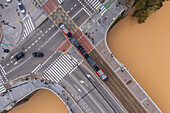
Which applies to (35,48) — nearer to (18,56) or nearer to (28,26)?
(18,56)

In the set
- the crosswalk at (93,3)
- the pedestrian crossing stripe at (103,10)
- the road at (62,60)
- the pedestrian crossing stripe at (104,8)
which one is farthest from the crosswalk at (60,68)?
the crosswalk at (93,3)

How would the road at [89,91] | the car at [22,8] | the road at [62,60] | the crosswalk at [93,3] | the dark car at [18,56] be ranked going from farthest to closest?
the crosswalk at [93,3] → the car at [22,8] → the road at [62,60] → the dark car at [18,56] → the road at [89,91]

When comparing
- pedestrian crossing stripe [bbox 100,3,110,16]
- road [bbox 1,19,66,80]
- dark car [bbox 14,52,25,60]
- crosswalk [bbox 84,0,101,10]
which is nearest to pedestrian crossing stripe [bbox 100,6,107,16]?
pedestrian crossing stripe [bbox 100,3,110,16]

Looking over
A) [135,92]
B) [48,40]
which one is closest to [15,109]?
[48,40]

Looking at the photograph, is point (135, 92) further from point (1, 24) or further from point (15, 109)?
point (1, 24)

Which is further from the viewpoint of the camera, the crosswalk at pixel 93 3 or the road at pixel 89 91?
the crosswalk at pixel 93 3

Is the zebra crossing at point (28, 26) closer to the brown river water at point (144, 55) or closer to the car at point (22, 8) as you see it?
the car at point (22, 8)

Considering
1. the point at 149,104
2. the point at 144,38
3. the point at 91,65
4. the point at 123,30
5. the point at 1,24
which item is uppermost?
the point at 1,24

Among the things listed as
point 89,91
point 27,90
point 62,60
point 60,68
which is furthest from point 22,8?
point 89,91
